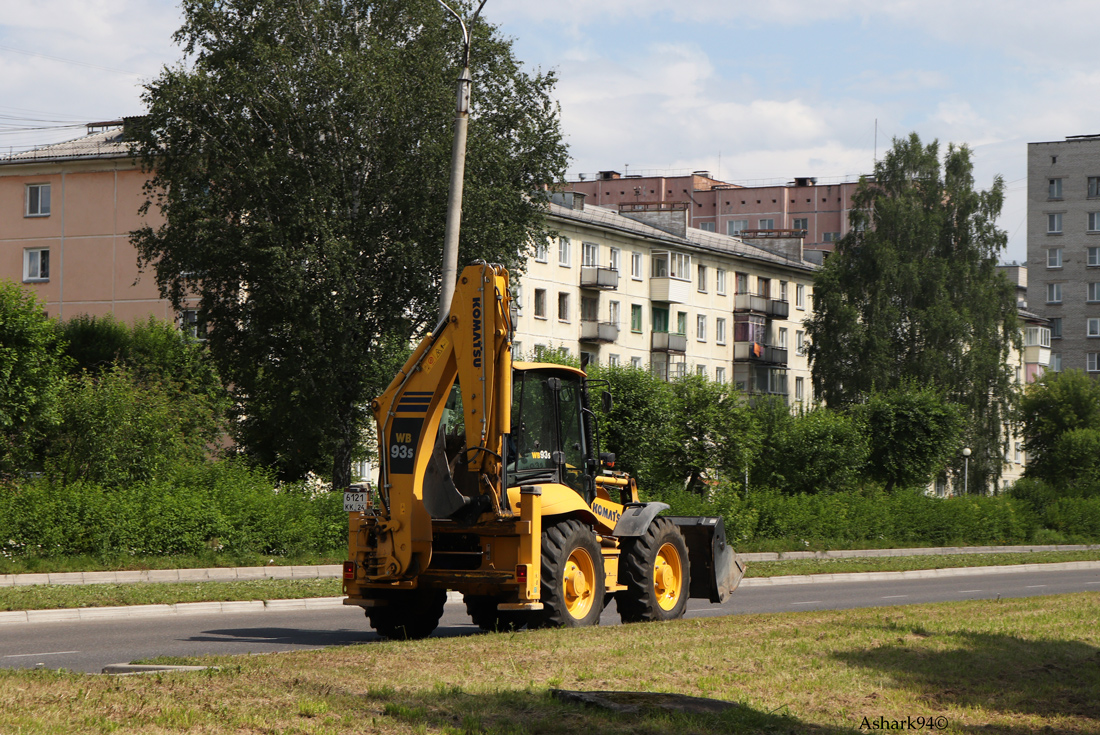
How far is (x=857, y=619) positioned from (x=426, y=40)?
25012mm

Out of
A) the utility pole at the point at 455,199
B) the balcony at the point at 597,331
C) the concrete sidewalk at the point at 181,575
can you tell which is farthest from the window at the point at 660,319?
the utility pole at the point at 455,199

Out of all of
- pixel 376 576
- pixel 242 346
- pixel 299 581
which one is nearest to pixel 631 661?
pixel 376 576

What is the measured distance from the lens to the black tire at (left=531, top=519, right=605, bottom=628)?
43.4 ft

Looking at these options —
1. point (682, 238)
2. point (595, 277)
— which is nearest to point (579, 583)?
point (595, 277)

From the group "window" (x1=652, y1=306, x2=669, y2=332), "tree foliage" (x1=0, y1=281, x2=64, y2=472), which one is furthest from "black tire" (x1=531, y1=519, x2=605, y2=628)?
"window" (x1=652, y1=306, x2=669, y2=332)

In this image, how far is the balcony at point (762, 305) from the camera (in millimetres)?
74312

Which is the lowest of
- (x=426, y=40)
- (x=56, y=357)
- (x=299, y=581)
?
(x=299, y=581)

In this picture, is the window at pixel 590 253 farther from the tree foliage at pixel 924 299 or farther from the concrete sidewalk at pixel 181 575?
the concrete sidewalk at pixel 181 575

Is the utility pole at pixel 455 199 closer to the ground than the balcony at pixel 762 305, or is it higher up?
closer to the ground

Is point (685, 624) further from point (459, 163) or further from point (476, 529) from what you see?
point (459, 163)

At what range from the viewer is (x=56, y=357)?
108 ft

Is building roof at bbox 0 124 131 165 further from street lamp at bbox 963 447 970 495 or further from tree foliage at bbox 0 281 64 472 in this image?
street lamp at bbox 963 447 970 495

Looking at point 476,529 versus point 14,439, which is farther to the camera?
point 14,439

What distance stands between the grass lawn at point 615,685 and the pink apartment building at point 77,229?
145ft
